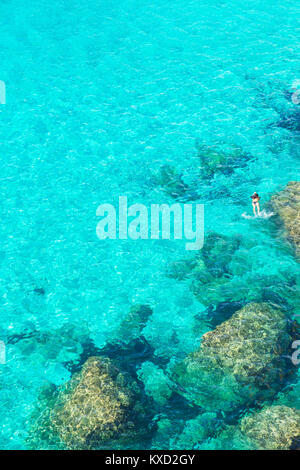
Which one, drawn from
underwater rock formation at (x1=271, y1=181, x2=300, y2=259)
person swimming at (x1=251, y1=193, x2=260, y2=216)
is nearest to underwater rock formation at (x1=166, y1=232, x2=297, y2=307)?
underwater rock formation at (x1=271, y1=181, x2=300, y2=259)

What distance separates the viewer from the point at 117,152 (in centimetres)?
2667

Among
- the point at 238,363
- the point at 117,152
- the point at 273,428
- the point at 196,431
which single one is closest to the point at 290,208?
the point at 238,363

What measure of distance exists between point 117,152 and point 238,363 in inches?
569

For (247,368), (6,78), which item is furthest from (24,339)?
(6,78)

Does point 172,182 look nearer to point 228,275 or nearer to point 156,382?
point 228,275

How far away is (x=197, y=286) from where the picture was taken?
20.5 m

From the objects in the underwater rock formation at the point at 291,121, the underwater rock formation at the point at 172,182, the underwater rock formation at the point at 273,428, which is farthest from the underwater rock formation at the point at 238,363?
the underwater rock formation at the point at 291,121

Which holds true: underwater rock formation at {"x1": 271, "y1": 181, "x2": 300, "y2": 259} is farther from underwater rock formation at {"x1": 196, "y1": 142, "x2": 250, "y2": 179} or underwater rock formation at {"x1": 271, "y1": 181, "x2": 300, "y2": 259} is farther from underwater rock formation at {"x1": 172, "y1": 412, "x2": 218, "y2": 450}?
underwater rock formation at {"x1": 172, "y1": 412, "x2": 218, "y2": 450}

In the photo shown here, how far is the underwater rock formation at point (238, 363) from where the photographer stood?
1666 centimetres

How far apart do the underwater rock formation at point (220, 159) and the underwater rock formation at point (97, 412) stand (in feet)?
41.3

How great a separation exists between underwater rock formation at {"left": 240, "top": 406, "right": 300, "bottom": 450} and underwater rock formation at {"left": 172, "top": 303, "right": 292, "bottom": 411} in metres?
0.90
